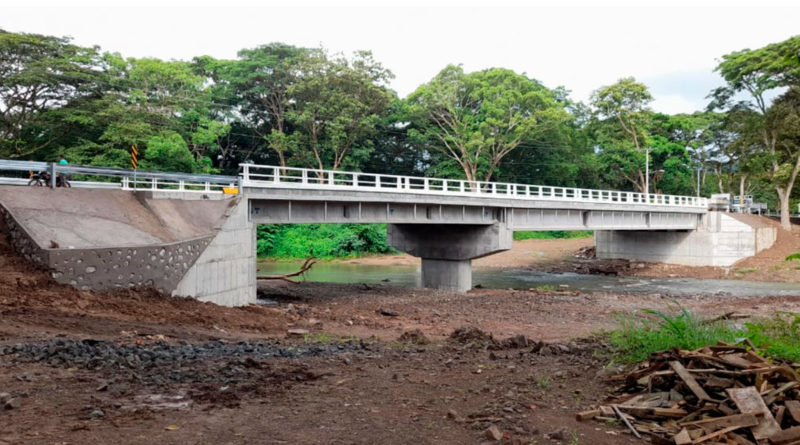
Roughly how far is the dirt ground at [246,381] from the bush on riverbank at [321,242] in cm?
3365

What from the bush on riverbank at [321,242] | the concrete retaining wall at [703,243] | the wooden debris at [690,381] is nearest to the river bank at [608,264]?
the concrete retaining wall at [703,243]

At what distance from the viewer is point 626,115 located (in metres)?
56.2

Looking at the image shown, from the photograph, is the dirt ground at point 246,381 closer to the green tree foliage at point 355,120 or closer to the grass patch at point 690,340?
the grass patch at point 690,340

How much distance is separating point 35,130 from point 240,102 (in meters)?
17.7

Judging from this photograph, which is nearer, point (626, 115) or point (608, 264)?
point (608, 264)

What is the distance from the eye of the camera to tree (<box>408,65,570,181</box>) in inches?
1919

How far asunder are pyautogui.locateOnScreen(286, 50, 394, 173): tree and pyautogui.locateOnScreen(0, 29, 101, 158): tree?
14838 mm

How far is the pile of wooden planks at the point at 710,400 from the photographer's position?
16.3 ft

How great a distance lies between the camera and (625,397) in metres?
6.20

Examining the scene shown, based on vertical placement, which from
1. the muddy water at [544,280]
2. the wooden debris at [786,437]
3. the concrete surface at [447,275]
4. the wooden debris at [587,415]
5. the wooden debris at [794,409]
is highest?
the wooden debris at [794,409]

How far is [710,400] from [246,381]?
203 inches

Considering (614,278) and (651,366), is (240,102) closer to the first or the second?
(614,278)

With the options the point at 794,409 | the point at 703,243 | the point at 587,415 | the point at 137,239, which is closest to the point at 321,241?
the point at 703,243

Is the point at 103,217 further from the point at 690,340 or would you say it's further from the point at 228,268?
the point at 690,340
